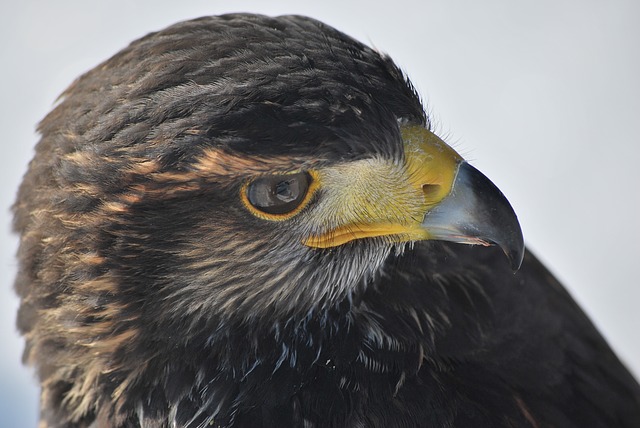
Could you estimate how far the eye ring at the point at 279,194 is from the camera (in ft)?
8.82

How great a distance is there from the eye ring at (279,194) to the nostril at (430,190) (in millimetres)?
361

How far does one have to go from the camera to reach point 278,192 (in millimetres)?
2721

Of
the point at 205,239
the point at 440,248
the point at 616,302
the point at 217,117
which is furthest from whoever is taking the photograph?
the point at 616,302

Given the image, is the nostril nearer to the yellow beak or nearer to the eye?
the yellow beak

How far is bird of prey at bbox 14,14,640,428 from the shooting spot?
268cm

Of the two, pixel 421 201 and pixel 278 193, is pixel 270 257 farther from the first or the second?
pixel 421 201

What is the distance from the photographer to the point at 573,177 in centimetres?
612

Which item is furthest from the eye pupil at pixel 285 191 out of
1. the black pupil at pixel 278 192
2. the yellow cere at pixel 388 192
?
the yellow cere at pixel 388 192

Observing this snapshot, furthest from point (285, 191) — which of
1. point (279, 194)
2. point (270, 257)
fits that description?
point (270, 257)

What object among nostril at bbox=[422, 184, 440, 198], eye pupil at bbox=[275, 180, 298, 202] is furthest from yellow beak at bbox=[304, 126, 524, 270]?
eye pupil at bbox=[275, 180, 298, 202]

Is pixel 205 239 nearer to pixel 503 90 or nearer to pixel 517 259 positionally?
pixel 517 259

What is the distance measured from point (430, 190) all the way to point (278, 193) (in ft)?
1.64

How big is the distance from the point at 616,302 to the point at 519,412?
3.14m

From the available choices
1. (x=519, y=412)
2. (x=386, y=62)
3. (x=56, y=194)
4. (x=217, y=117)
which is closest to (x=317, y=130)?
(x=217, y=117)
